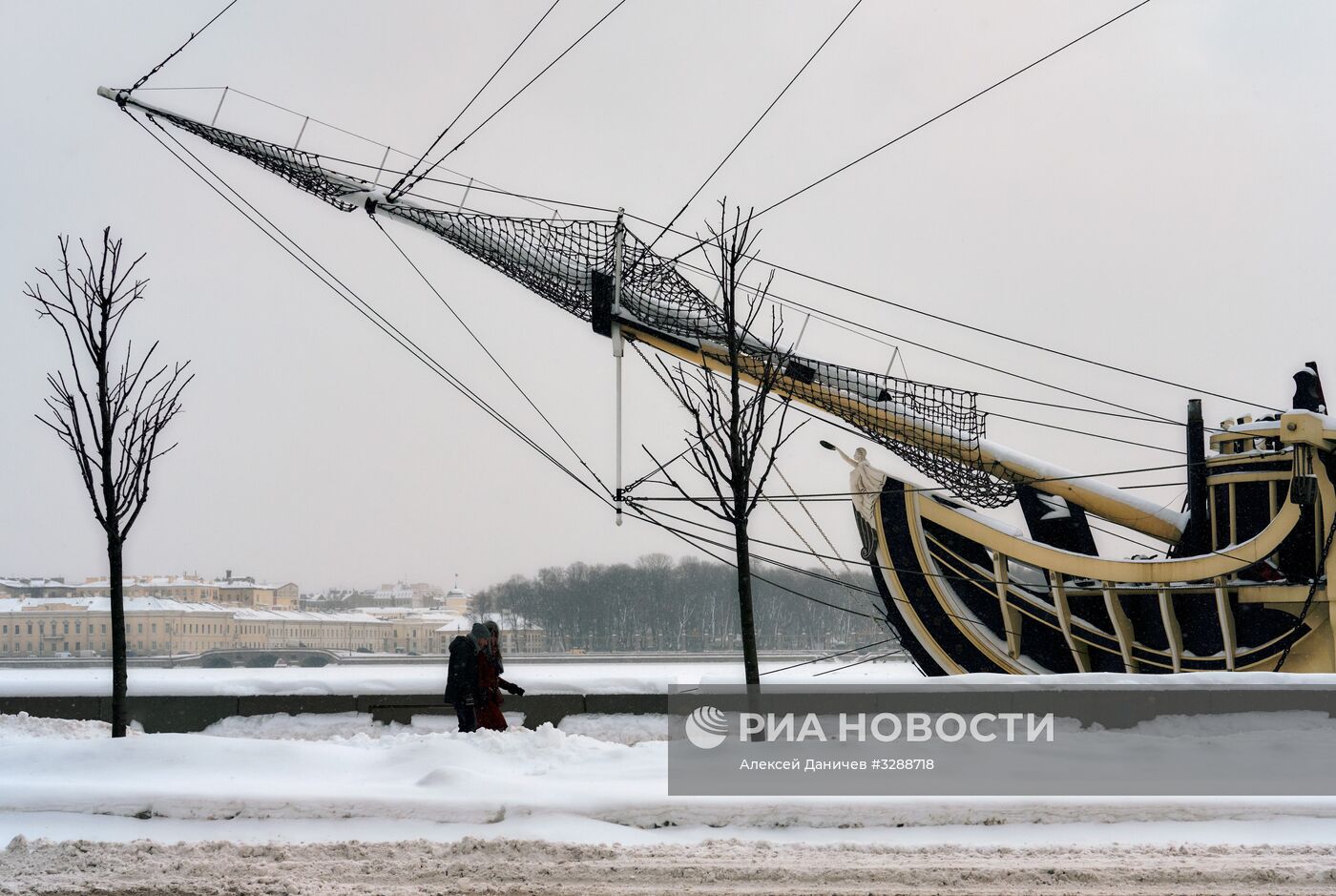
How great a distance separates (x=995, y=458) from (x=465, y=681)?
6925mm

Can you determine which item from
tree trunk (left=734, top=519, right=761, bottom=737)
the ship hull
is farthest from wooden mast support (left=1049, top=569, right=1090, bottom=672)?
tree trunk (left=734, top=519, right=761, bottom=737)

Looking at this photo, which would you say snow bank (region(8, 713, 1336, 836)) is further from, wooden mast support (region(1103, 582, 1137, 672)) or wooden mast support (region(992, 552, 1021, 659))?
wooden mast support (region(992, 552, 1021, 659))

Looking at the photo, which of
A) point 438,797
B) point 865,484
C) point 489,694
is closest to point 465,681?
point 489,694

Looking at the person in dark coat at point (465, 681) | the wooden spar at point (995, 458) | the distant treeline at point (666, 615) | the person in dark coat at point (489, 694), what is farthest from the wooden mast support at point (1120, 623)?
the distant treeline at point (666, 615)

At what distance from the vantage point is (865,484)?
15.1 m

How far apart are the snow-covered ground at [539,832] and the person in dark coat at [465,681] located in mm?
2111

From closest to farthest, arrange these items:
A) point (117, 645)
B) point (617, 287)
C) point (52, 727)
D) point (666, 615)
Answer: point (117, 645) → point (52, 727) → point (617, 287) → point (666, 615)

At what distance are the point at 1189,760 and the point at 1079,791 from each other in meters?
1.42

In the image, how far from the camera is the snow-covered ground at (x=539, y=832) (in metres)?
5.86

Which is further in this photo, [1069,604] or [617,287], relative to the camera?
[1069,604]

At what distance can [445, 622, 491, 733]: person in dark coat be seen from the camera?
11211 millimetres

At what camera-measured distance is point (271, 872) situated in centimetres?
597

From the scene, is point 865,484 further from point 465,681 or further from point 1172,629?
point 465,681

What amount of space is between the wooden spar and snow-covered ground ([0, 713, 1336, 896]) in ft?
20.3
